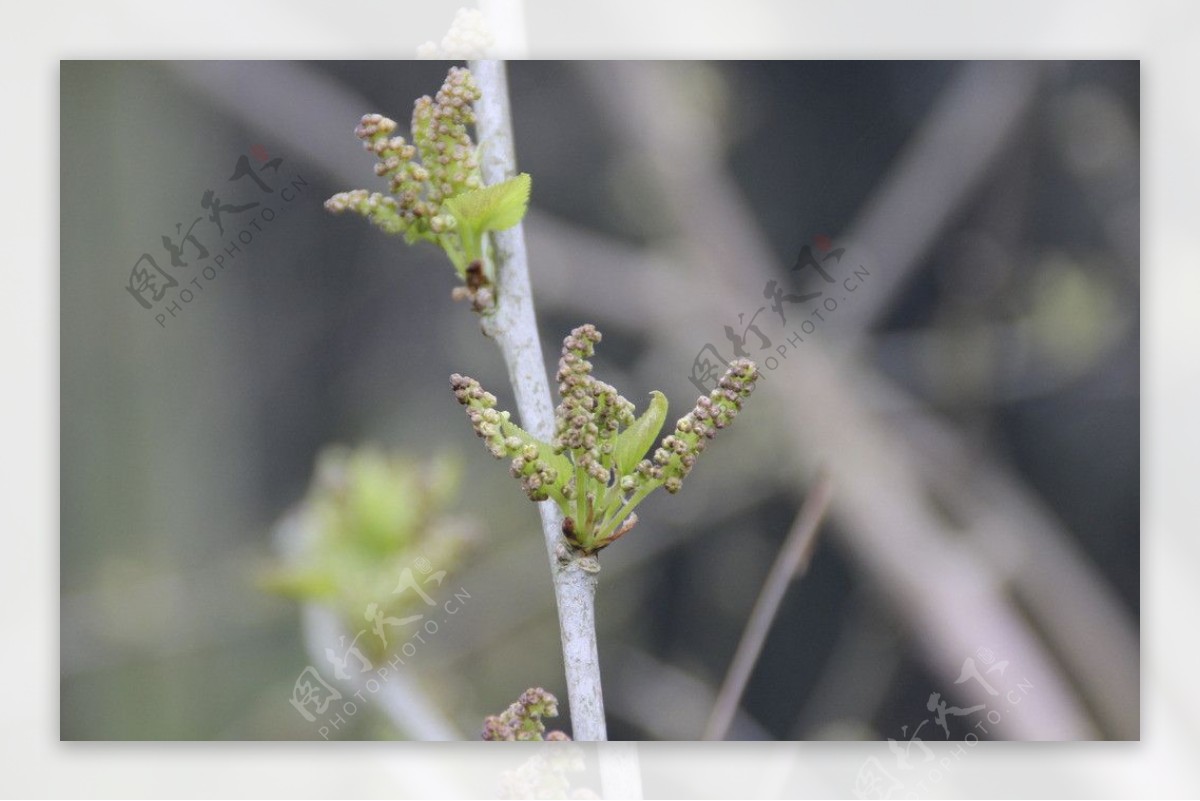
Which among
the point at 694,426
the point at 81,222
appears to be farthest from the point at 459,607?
the point at 81,222

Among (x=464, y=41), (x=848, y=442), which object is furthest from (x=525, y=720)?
(x=464, y=41)

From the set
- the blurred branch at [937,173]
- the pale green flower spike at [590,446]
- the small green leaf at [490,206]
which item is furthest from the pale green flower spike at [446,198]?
the blurred branch at [937,173]

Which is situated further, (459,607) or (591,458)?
(459,607)

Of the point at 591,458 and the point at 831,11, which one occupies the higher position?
the point at 831,11

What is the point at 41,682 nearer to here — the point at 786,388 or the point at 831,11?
the point at 786,388

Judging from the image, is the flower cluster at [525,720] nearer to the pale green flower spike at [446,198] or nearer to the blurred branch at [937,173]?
the pale green flower spike at [446,198]

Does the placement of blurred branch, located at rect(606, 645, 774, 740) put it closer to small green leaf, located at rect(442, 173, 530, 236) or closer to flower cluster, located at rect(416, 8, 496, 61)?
small green leaf, located at rect(442, 173, 530, 236)

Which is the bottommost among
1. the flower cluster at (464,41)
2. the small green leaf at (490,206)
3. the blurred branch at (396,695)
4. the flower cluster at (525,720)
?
the flower cluster at (525,720)
